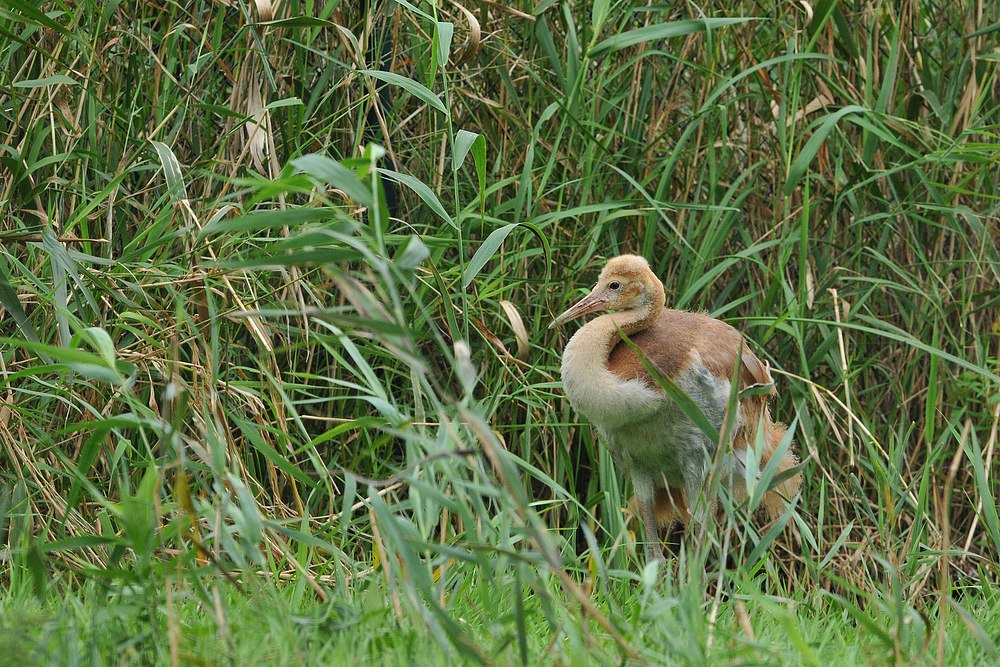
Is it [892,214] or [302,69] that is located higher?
[302,69]

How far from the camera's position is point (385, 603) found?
1.82 metres

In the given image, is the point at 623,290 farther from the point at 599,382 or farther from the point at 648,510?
the point at 648,510

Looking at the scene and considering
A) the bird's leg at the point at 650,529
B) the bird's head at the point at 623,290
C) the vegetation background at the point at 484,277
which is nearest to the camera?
the vegetation background at the point at 484,277

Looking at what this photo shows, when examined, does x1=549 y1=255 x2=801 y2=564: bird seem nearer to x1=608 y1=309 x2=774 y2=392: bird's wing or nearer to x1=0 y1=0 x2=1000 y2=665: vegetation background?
x1=608 y1=309 x2=774 y2=392: bird's wing

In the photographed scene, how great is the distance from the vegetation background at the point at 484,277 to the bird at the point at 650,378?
0.49 feet

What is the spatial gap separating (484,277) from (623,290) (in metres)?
0.49

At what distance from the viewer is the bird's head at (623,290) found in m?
2.80

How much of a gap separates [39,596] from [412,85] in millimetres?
1241

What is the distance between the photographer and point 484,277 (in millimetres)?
3107

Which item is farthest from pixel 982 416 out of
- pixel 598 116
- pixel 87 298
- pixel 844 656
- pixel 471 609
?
pixel 87 298

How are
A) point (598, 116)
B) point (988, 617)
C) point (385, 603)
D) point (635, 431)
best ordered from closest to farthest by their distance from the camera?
point (385, 603) < point (988, 617) < point (635, 431) < point (598, 116)

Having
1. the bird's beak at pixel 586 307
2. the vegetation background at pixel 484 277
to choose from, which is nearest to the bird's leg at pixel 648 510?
the vegetation background at pixel 484 277

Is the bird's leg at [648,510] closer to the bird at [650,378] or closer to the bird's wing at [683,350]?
the bird at [650,378]

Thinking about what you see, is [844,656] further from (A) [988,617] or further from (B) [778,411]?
(B) [778,411]
